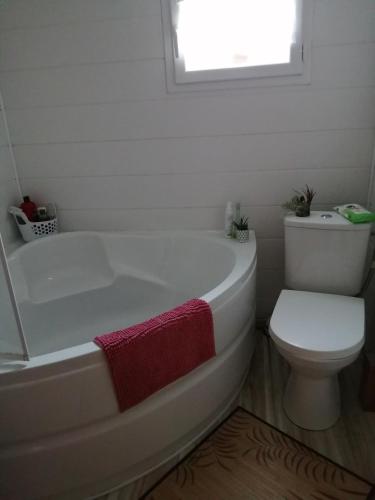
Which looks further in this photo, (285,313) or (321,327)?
(285,313)

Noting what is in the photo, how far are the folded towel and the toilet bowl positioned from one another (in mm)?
337

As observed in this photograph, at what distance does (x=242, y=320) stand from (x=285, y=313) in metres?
0.20

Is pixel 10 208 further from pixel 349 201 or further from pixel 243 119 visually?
pixel 349 201

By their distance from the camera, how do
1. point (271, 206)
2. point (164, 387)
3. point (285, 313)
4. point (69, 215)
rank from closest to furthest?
point (164, 387) → point (285, 313) → point (271, 206) → point (69, 215)

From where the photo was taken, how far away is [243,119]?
1.84m

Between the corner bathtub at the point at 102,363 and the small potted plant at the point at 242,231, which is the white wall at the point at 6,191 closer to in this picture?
the corner bathtub at the point at 102,363

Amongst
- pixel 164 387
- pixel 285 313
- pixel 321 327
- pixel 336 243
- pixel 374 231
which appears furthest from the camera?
pixel 374 231

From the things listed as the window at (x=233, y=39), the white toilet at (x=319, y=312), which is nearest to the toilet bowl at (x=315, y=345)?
the white toilet at (x=319, y=312)

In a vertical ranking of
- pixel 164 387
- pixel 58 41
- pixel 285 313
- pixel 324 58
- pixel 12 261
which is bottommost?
pixel 164 387

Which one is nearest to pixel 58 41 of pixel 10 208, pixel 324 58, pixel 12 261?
pixel 10 208

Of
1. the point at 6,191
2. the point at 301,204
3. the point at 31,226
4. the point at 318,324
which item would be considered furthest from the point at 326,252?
the point at 6,191

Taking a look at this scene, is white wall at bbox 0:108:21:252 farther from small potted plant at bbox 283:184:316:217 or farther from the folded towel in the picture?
small potted plant at bbox 283:184:316:217

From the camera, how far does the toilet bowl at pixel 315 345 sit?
1.31 meters

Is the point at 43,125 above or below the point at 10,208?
above
